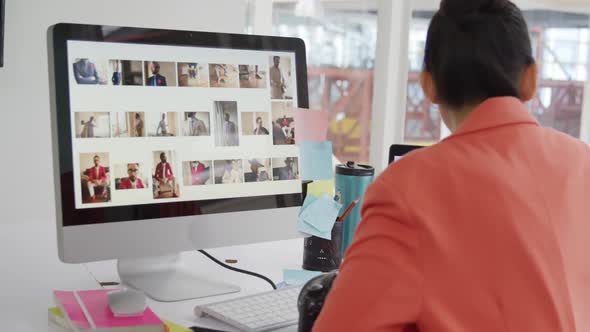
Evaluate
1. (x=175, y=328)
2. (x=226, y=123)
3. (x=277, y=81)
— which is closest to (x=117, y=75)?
(x=226, y=123)

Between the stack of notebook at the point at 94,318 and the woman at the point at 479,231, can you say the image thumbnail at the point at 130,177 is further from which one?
the woman at the point at 479,231

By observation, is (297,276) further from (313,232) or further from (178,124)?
(178,124)

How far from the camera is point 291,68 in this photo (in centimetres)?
135

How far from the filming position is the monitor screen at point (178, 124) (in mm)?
1132

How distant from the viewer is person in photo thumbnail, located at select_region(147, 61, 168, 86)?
3.91ft

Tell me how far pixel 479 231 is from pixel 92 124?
698mm

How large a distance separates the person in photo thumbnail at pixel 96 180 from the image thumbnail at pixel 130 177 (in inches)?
0.8

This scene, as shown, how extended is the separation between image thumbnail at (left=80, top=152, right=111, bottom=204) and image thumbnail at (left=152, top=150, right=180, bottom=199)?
0.09m

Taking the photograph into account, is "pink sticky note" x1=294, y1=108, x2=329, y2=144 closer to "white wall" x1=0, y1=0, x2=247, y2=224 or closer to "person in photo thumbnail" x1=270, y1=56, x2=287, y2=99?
"person in photo thumbnail" x1=270, y1=56, x2=287, y2=99

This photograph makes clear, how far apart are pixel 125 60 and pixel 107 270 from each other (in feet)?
1.51

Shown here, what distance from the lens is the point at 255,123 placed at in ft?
4.31

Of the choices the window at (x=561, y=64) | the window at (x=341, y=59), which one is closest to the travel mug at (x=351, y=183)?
the window at (x=561, y=64)

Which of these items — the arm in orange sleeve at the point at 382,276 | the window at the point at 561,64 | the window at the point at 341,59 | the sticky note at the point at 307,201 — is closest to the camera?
the arm in orange sleeve at the point at 382,276

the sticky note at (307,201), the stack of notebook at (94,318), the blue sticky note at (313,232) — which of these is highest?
the sticky note at (307,201)
